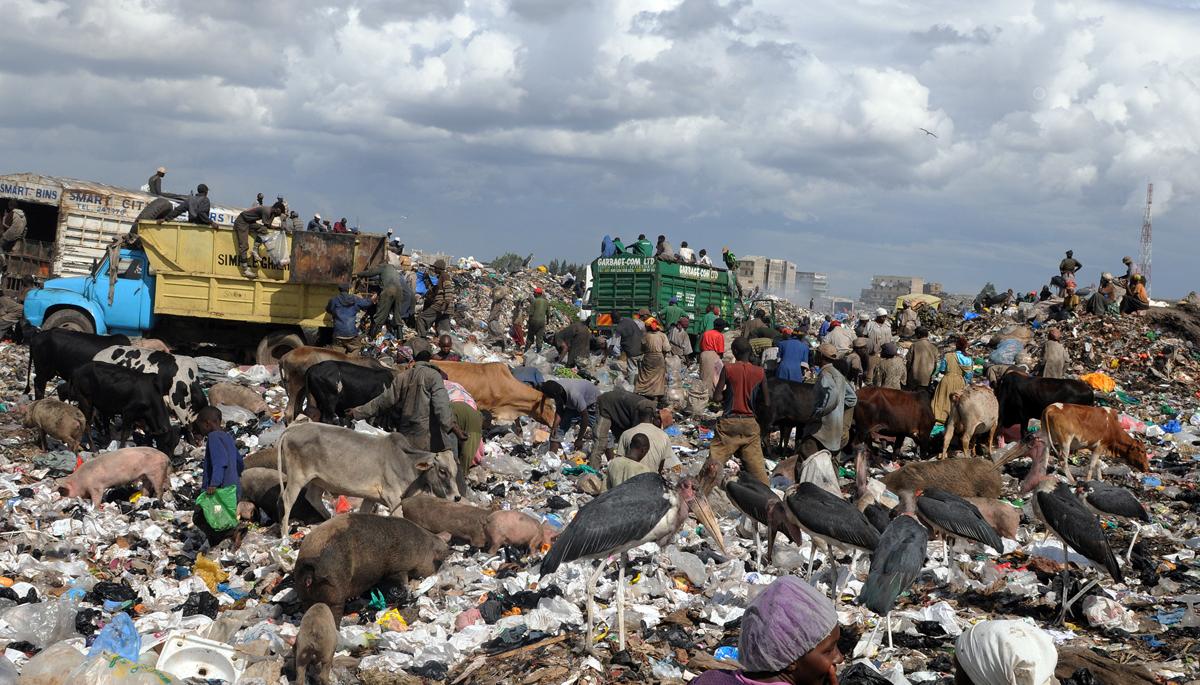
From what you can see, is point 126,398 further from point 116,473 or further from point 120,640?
point 120,640

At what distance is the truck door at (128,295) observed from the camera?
685 inches

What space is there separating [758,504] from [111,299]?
1256 cm

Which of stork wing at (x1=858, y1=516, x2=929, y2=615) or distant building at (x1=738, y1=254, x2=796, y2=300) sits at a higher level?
distant building at (x1=738, y1=254, x2=796, y2=300)

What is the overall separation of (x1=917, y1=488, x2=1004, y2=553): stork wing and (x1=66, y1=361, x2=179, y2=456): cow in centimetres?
845

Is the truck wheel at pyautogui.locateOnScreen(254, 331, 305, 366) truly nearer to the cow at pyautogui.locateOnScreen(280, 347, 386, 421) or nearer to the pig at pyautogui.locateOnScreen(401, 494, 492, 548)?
the cow at pyautogui.locateOnScreen(280, 347, 386, 421)

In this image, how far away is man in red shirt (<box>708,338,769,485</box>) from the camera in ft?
39.1

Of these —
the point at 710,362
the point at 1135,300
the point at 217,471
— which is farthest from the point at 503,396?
the point at 1135,300

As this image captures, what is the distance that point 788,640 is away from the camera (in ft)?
11.0

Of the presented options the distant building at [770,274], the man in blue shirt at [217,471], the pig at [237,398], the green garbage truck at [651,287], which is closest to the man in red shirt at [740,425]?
the man in blue shirt at [217,471]

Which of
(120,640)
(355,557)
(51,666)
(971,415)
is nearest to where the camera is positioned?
(51,666)

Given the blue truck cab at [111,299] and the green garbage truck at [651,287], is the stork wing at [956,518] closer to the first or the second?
the blue truck cab at [111,299]

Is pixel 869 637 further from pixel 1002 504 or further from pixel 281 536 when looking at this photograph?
pixel 281 536

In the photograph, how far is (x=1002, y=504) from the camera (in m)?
10.8

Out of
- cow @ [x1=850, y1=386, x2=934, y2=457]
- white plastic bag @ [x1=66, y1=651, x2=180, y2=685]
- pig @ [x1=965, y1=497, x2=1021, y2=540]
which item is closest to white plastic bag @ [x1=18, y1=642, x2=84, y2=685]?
white plastic bag @ [x1=66, y1=651, x2=180, y2=685]
